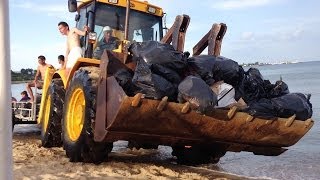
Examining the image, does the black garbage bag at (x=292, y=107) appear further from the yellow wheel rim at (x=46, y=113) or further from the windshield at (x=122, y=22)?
the yellow wheel rim at (x=46, y=113)

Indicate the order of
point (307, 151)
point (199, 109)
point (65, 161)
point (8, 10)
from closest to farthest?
point (8, 10)
point (199, 109)
point (65, 161)
point (307, 151)

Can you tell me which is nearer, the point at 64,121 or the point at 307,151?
the point at 64,121

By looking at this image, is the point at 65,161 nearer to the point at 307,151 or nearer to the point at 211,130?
the point at 211,130

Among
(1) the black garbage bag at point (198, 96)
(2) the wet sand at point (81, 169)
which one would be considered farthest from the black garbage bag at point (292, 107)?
(2) the wet sand at point (81, 169)

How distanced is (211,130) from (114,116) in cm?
111

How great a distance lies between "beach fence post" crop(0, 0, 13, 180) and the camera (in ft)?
5.65

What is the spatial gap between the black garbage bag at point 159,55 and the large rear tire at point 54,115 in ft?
7.83

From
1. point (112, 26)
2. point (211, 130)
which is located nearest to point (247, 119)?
point (211, 130)

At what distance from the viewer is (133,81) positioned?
186 inches

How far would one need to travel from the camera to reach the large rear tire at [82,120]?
17.1ft

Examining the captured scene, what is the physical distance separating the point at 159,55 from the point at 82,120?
1.45 meters

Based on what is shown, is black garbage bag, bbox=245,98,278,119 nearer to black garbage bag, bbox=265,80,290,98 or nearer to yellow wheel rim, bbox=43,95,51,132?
black garbage bag, bbox=265,80,290,98

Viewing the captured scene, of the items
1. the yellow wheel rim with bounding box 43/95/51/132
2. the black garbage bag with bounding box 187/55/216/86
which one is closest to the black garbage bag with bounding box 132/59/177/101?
the black garbage bag with bounding box 187/55/216/86

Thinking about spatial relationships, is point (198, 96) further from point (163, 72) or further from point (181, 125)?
point (163, 72)
